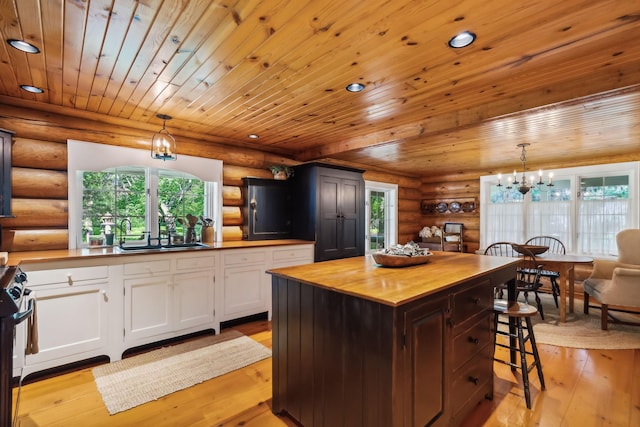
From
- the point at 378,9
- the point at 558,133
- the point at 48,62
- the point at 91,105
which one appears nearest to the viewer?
the point at 378,9

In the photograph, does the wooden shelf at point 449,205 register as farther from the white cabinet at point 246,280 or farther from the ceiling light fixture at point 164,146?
the ceiling light fixture at point 164,146

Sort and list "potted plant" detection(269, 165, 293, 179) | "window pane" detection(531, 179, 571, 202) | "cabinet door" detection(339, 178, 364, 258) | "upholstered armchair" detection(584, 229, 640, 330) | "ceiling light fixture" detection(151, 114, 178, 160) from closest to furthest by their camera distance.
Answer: "ceiling light fixture" detection(151, 114, 178, 160), "upholstered armchair" detection(584, 229, 640, 330), "potted plant" detection(269, 165, 293, 179), "cabinet door" detection(339, 178, 364, 258), "window pane" detection(531, 179, 571, 202)

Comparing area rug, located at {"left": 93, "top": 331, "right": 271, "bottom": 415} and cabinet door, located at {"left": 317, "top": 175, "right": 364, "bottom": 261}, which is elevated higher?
cabinet door, located at {"left": 317, "top": 175, "right": 364, "bottom": 261}

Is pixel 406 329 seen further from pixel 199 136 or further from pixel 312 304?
pixel 199 136

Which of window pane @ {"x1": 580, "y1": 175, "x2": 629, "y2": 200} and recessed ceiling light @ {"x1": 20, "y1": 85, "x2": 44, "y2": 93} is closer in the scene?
recessed ceiling light @ {"x1": 20, "y1": 85, "x2": 44, "y2": 93}

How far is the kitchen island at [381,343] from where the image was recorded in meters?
1.40

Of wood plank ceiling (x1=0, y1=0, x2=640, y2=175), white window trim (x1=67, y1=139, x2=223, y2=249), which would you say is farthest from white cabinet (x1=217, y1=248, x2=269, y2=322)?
Answer: wood plank ceiling (x1=0, y1=0, x2=640, y2=175)

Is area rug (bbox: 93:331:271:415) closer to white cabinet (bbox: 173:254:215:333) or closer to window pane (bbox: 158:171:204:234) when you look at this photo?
white cabinet (bbox: 173:254:215:333)

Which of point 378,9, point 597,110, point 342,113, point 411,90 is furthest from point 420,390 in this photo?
point 597,110

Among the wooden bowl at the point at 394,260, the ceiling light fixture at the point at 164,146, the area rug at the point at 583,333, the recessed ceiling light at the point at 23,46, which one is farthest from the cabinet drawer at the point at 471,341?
the recessed ceiling light at the point at 23,46

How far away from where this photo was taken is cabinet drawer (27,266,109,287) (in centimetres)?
238

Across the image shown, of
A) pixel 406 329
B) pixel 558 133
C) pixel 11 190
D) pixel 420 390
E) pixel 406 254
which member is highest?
pixel 558 133

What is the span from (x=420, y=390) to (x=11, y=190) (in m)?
3.67

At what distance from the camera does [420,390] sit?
1507 millimetres
